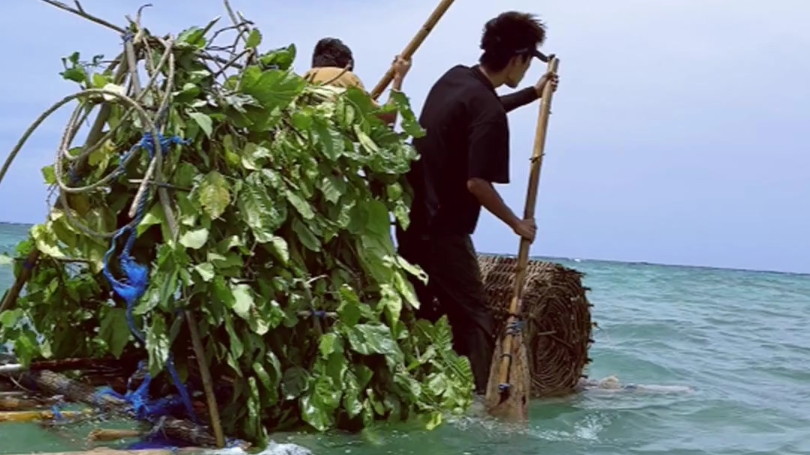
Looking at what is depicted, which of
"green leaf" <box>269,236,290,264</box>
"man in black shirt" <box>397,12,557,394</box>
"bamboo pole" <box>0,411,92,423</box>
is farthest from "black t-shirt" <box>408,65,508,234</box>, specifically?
"bamboo pole" <box>0,411,92,423</box>

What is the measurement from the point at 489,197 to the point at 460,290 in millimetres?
562

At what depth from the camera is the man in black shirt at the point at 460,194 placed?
512 cm

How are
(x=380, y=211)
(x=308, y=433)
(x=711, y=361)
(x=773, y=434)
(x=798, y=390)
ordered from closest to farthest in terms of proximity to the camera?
(x=308, y=433)
(x=380, y=211)
(x=773, y=434)
(x=798, y=390)
(x=711, y=361)

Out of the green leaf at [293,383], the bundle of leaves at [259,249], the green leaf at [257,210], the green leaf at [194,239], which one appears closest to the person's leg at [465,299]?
the bundle of leaves at [259,249]

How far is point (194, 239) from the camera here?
383 cm

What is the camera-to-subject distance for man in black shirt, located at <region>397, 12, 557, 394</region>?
512 centimetres

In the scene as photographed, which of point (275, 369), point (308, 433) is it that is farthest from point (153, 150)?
point (308, 433)

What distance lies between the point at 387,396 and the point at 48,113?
1882 millimetres

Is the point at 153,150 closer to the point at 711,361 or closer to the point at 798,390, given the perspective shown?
the point at 798,390

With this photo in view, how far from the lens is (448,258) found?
517 cm

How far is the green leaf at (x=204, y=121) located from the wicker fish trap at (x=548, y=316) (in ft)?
6.75

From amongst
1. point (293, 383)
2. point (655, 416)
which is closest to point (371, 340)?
point (293, 383)

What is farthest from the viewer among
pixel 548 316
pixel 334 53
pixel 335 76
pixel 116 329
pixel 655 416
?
pixel 334 53

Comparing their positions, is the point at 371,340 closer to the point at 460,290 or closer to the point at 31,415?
the point at 460,290
